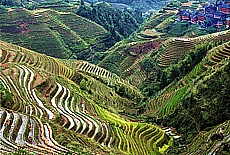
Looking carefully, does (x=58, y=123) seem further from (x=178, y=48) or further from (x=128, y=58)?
(x=128, y=58)

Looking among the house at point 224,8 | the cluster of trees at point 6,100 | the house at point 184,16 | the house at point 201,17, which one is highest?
the cluster of trees at point 6,100

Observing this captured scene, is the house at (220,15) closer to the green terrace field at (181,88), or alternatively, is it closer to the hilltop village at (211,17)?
the hilltop village at (211,17)

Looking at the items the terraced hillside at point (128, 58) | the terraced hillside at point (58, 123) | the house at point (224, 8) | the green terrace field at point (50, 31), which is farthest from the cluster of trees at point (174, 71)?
the house at point (224, 8)

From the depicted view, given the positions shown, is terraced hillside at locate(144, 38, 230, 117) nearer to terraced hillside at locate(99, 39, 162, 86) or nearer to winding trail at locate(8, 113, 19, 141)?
winding trail at locate(8, 113, 19, 141)

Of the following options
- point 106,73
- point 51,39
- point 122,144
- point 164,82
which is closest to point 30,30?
point 51,39

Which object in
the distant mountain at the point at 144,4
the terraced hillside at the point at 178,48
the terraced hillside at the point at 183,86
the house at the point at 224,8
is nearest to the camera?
the terraced hillside at the point at 183,86

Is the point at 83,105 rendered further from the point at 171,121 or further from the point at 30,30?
the point at 30,30
